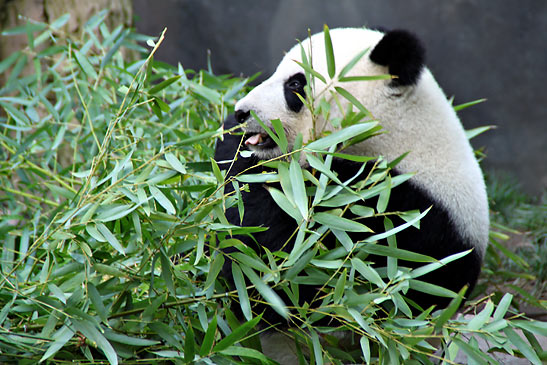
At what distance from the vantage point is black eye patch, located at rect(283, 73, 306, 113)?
150cm

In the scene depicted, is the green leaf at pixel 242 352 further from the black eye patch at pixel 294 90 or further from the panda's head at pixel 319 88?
the black eye patch at pixel 294 90

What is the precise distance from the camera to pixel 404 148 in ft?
4.80

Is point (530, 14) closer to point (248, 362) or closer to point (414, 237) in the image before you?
point (414, 237)

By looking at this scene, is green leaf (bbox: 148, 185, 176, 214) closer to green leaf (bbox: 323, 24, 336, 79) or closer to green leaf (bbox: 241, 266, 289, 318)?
green leaf (bbox: 241, 266, 289, 318)

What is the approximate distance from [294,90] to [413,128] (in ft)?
1.04

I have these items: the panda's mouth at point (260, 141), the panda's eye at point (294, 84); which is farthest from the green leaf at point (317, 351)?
the panda's eye at point (294, 84)

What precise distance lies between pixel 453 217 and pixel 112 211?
0.81m

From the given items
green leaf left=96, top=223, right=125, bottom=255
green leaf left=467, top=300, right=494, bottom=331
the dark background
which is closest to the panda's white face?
green leaf left=96, top=223, right=125, bottom=255

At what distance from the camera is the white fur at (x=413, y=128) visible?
1.44m

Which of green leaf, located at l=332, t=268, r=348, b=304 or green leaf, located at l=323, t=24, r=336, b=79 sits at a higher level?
green leaf, located at l=323, t=24, r=336, b=79

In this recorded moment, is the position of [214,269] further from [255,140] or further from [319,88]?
[319,88]

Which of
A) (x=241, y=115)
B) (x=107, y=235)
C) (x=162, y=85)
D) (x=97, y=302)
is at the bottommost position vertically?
(x=97, y=302)

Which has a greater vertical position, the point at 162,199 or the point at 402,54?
the point at 402,54

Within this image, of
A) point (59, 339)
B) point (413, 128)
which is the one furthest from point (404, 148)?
point (59, 339)
